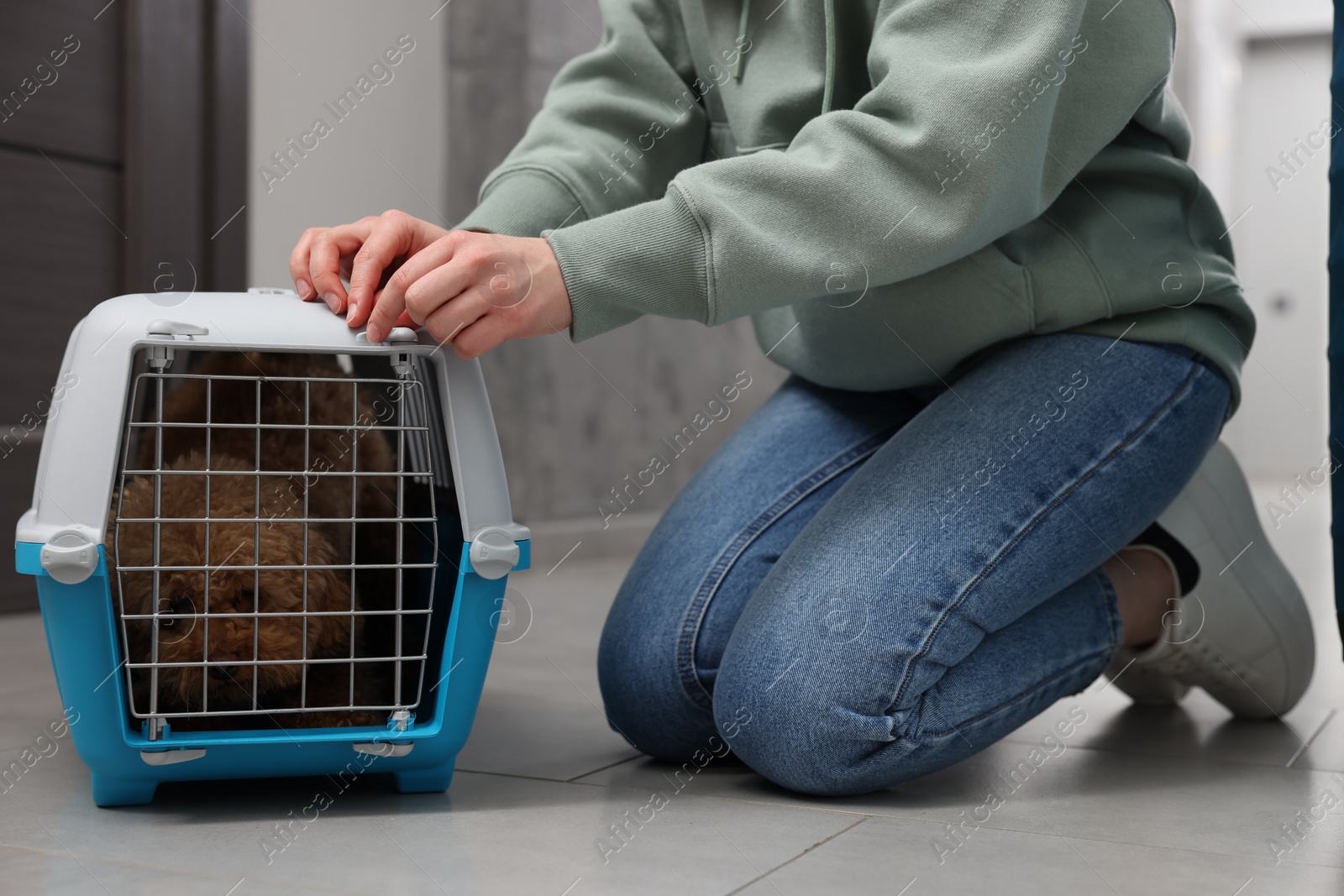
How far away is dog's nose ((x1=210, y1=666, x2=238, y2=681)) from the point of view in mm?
754

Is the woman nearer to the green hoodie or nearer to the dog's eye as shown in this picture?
the green hoodie

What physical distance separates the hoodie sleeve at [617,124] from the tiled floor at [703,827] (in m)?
0.46

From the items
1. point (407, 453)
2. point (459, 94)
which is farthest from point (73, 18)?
point (407, 453)

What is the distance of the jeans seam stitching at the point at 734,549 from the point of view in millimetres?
945

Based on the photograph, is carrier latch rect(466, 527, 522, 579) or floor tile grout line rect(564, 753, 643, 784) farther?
floor tile grout line rect(564, 753, 643, 784)

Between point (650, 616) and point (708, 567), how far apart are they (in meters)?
0.06

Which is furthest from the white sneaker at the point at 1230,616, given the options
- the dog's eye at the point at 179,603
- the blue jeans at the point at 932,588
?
the dog's eye at the point at 179,603

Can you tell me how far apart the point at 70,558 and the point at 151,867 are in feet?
0.58

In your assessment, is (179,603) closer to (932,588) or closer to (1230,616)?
(932,588)

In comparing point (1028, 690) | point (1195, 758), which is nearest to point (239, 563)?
point (1028, 690)

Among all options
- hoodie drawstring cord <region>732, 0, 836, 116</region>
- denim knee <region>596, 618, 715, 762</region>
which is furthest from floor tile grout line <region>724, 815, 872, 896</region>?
hoodie drawstring cord <region>732, 0, 836, 116</region>

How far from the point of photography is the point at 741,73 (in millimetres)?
994

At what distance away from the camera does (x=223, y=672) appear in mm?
759

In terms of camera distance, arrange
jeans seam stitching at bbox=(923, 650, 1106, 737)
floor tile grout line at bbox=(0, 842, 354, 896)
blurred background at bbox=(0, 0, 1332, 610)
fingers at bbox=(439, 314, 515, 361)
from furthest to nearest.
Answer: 1. blurred background at bbox=(0, 0, 1332, 610)
2. jeans seam stitching at bbox=(923, 650, 1106, 737)
3. fingers at bbox=(439, 314, 515, 361)
4. floor tile grout line at bbox=(0, 842, 354, 896)
